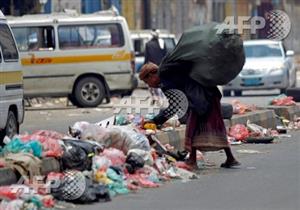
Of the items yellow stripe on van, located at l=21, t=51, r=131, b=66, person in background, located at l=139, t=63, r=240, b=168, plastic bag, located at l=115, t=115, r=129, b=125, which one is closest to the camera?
person in background, located at l=139, t=63, r=240, b=168

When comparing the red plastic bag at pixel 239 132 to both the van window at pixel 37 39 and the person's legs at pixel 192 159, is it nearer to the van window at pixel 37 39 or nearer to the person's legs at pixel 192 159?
the person's legs at pixel 192 159

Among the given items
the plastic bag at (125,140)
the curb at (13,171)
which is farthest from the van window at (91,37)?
the curb at (13,171)

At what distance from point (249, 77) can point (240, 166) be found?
17654mm

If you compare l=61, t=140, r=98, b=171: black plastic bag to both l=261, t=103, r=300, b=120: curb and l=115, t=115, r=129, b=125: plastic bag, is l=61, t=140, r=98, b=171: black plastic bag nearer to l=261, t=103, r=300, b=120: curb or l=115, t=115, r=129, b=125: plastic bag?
l=115, t=115, r=129, b=125: plastic bag

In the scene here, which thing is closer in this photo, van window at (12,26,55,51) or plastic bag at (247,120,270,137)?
plastic bag at (247,120,270,137)

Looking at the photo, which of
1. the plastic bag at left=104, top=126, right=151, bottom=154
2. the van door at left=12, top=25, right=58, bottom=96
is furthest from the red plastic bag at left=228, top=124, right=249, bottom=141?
the van door at left=12, top=25, right=58, bottom=96

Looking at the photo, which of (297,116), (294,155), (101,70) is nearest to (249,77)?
(101,70)

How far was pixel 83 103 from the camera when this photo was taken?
91.7 ft

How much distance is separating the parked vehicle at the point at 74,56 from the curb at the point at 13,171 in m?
15.3

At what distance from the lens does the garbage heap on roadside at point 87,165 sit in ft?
37.6

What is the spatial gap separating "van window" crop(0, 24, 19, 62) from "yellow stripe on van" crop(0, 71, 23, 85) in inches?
8.3

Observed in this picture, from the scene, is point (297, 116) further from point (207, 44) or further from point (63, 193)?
point (63, 193)

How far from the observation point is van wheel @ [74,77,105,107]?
91.1ft

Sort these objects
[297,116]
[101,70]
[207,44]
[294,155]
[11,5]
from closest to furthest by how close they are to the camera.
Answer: [207,44], [294,155], [297,116], [101,70], [11,5]
